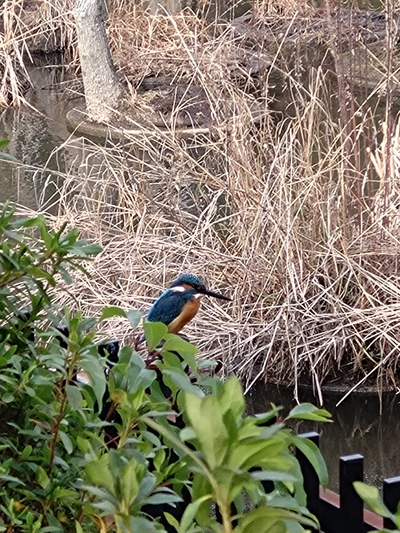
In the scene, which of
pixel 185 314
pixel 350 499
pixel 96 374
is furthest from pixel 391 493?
pixel 185 314

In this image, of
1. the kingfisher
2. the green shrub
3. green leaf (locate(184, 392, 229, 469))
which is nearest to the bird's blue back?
the kingfisher

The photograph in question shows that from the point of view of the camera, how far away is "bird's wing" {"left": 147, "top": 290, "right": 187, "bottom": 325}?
319cm

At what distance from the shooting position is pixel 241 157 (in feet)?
13.3

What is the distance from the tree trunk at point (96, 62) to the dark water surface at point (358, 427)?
3976mm

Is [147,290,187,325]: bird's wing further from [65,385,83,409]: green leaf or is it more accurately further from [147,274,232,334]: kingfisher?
[65,385,83,409]: green leaf

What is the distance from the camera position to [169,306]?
3.19 metres

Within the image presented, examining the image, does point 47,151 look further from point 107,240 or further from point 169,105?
point 107,240

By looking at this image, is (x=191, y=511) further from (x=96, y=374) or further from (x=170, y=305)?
(x=170, y=305)

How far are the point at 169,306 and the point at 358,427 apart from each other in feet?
3.18

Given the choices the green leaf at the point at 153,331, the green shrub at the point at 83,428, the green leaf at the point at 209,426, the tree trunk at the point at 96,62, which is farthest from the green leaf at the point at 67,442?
the tree trunk at the point at 96,62

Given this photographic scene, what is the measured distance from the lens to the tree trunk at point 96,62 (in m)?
7.37

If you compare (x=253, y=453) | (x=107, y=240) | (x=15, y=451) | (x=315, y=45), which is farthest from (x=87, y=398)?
(x=315, y=45)

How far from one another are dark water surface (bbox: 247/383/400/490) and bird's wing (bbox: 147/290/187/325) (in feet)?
2.50

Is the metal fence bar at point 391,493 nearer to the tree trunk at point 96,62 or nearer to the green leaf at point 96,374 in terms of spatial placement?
the green leaf at point 96,374
